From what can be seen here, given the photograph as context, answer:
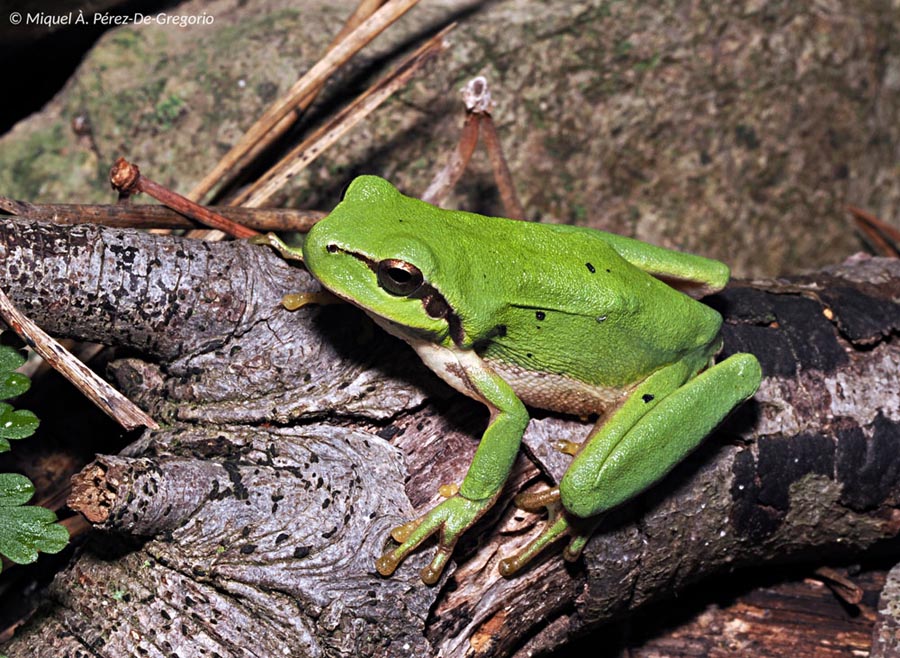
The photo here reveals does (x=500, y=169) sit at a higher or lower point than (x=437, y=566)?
higher

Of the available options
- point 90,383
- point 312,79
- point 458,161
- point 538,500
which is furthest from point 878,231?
point 90,383

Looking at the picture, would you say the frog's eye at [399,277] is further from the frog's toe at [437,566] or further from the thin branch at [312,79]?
the thin branch at [312,79]

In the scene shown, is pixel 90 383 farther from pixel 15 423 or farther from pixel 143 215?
pixel 143 215

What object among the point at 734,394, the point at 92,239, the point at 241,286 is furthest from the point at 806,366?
the point at 92,239

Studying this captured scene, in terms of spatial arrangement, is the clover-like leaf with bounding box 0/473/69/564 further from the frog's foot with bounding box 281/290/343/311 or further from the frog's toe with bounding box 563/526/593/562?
the frog's toe with bounding box 563/526/593/562

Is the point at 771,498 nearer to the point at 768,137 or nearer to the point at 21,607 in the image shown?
the point at 768,137

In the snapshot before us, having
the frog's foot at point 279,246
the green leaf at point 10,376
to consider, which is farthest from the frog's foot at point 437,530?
the green leaf at point 10,376
